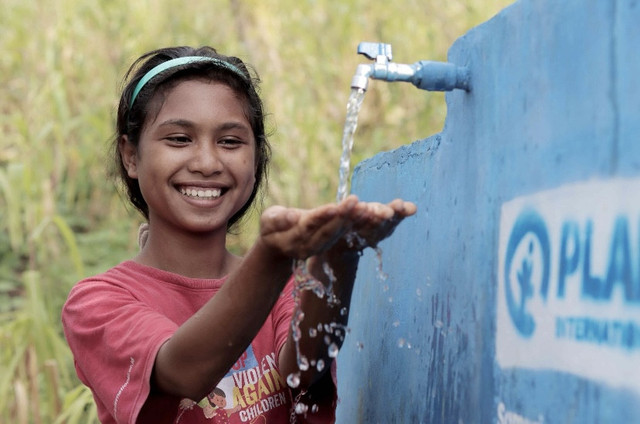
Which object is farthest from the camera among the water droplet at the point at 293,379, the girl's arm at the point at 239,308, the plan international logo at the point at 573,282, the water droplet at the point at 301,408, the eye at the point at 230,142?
the eye at the point at 230,142

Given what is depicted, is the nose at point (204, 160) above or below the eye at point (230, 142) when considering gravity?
below

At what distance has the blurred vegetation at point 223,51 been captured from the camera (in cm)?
471

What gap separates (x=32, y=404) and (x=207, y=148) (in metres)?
1.79

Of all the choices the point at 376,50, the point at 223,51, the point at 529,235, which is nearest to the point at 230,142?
the point at 376,50

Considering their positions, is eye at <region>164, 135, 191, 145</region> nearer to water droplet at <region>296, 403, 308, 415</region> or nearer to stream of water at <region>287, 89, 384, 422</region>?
stream of water at <region>287, 89, 384, 422</region>

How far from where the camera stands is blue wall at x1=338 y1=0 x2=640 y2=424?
1.11 metres

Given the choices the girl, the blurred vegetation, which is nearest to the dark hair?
the girl

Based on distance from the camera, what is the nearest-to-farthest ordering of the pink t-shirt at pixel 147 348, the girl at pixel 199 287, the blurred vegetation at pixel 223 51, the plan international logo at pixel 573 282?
the plan international logo at pixel 573 282 → the girl at pixel 199 287 → the pink t-shirt at pixel 147 348 → the blurred vegetation at pixel 223 51

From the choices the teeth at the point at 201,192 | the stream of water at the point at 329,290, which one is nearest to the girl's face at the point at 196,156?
the teeth at the point at 201,192

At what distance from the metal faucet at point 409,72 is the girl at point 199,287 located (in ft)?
1.14

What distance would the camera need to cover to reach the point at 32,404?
10.6 ft

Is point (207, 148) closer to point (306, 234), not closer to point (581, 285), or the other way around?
point (306, 234)

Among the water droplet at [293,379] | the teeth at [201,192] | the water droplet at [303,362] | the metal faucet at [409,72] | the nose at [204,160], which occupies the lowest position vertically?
the water droplet at [293,379]

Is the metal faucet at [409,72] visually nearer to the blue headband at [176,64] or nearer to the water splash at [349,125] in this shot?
the water splash at [349,125]
